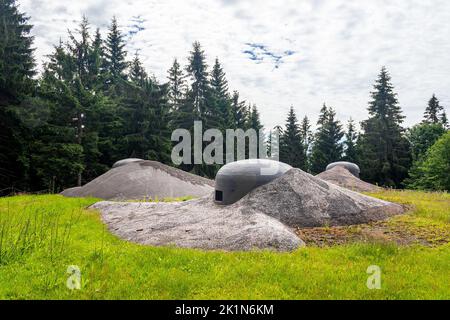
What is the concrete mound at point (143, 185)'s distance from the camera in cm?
1962

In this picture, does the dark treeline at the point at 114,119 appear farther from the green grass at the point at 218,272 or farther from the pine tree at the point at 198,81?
the green grass at the point at 218,272

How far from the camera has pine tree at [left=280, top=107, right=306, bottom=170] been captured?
53.0 meters

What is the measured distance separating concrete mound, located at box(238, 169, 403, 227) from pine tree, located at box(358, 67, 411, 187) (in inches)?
1325

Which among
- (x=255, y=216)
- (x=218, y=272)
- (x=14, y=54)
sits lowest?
(x=218, y=272)

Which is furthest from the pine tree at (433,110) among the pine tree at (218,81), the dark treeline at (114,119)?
the pine tree at (218,81)

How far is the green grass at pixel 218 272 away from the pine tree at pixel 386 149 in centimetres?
3901

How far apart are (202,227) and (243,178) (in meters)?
3.41

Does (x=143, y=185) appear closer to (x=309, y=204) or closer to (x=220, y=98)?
(x=309, y=204)

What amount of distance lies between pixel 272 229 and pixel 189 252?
2473 mm

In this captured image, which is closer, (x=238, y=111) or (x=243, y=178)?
(x=243, y=178)

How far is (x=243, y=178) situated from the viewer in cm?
Result: 1227

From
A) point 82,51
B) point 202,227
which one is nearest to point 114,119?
point 82,51

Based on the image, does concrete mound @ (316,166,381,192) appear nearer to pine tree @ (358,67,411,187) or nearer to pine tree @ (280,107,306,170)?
pine tree @ (358,67,411,187)
